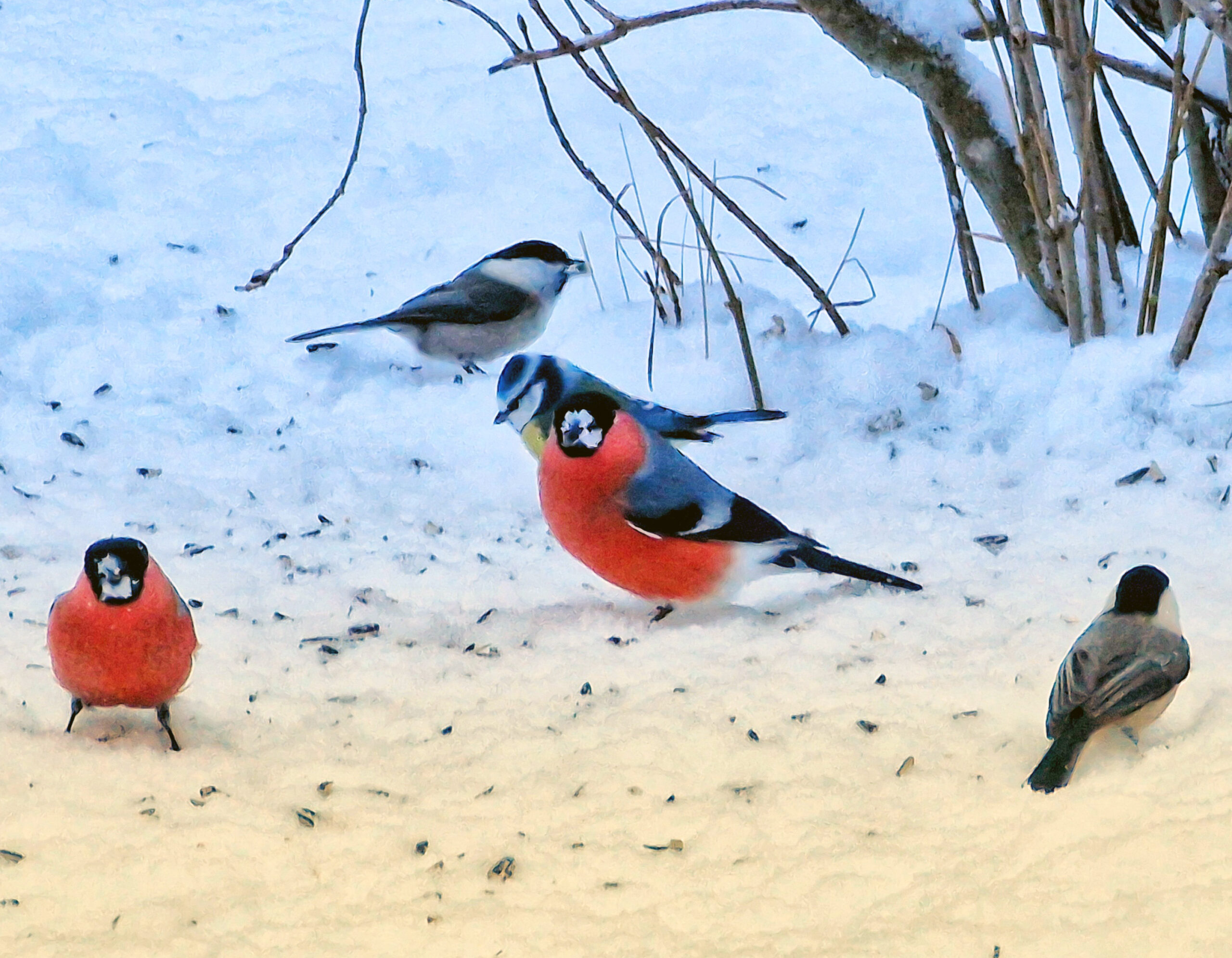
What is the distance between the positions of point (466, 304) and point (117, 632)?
2.22 meters

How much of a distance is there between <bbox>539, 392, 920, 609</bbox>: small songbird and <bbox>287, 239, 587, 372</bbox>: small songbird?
1501 mm

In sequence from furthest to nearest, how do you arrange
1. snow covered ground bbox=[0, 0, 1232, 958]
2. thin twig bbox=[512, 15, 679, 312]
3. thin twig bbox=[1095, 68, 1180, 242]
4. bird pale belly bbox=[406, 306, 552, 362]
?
bird pale belly bbox=[406, 306, 552, 362] → thin twig bbox=[512, 15, 679, 312] → thin twig bbox=[1095, 68, 1180, 242] → snow covered ground bbox=[0, 0, 1232, 958]

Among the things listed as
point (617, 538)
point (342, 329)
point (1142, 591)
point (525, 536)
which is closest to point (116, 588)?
point (617, 538)

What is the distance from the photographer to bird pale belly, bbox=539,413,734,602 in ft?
8.94

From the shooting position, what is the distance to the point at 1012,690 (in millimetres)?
2361

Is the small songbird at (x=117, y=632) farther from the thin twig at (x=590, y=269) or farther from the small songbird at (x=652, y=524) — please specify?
the thin twig at (x=590, y=269)

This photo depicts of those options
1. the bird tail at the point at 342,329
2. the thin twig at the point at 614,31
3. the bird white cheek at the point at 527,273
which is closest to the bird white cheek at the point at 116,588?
the thin twig at the point at 614,31

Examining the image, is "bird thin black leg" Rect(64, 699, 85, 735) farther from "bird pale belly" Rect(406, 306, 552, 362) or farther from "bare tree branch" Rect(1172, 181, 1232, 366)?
"bare tree branch" Rect(1172, 181, 1232, 366)

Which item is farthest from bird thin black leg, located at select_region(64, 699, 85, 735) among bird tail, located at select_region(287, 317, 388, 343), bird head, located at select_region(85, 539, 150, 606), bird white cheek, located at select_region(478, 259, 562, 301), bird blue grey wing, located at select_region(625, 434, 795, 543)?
bird white cheek, located at select_region(478, 259, 562, 301)

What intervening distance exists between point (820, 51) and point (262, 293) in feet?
8.59

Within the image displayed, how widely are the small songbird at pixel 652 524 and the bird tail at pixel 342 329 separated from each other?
5.00 ft

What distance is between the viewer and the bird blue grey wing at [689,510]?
8.93 feet

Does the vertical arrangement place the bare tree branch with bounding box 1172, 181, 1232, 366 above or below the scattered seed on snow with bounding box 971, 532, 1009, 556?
above

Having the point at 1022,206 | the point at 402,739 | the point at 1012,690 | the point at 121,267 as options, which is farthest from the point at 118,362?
the point at 1012,690
